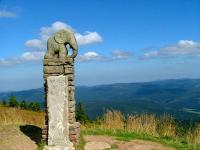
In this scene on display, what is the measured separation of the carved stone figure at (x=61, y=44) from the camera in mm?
13633

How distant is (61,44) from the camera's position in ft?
44.8

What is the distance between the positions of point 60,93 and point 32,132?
2.85m

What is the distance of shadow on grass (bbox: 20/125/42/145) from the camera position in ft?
46.5

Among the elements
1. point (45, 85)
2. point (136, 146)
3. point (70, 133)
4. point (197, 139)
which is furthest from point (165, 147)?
point (45, 85)

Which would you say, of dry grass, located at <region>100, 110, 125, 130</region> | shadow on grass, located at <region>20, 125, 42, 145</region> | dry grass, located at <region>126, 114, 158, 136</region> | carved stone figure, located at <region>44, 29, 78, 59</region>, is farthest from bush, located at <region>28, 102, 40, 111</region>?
carved stone figure, located at <region>44, 29, 78, 59</region>

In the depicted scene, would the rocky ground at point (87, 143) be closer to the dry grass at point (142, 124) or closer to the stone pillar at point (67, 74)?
the stone pillar at point (67, 74)

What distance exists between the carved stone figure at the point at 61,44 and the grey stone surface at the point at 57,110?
3.19 ft

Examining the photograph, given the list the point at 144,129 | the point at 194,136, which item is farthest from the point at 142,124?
the point at 194,136

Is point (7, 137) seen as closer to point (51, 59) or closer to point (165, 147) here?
point (51, 59)

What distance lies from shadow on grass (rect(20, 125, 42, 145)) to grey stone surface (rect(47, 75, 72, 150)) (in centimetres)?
101

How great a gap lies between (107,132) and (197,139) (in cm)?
347

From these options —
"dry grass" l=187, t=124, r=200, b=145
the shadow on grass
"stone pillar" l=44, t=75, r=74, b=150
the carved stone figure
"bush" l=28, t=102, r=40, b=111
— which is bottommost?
"bush" l=28, t=102, r=40, b=111

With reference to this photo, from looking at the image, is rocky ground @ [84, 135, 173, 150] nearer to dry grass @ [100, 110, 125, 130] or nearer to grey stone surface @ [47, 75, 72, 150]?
grey stone surface @ [47, 75, 72, 150]

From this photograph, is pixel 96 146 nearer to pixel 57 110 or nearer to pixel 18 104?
pixel 57 110
